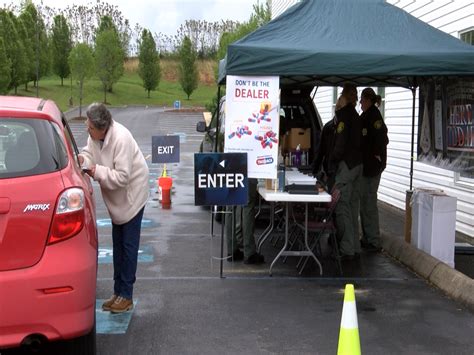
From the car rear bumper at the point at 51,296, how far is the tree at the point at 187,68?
54.6 metres

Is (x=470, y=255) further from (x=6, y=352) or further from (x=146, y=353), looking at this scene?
(x=6, y=352)

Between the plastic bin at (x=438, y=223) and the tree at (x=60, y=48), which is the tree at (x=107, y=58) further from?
the plastic bin at (x=438, y=223)

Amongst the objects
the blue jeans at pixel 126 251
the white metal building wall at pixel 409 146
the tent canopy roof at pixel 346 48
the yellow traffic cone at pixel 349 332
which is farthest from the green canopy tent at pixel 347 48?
the yellow traffic cone at pixel 349 332

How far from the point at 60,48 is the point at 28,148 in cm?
5831

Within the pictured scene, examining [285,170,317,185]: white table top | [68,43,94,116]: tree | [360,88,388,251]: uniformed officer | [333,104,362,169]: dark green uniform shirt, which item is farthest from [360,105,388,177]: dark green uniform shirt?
[68,43,94,116]: tree

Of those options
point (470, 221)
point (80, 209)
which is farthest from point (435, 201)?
point (80, 209)

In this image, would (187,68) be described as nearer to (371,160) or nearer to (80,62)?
(80,62)

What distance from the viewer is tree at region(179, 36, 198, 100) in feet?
187

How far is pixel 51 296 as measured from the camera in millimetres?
3490

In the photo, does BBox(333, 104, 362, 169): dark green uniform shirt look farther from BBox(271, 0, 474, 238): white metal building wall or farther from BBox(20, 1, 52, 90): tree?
BBox(20, 1, 52, 90): tree

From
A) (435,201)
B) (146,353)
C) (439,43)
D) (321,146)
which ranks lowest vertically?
(146,353)

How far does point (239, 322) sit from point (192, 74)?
54.0 metres

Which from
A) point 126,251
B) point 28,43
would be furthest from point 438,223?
point 28,43

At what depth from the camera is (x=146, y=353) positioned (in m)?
4.51
